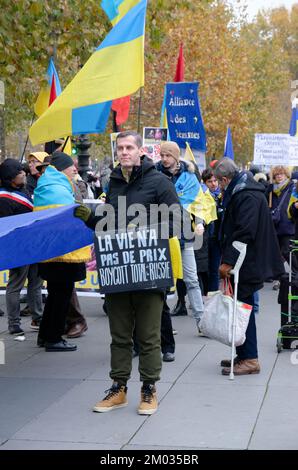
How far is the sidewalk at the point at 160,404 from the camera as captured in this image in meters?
5.95

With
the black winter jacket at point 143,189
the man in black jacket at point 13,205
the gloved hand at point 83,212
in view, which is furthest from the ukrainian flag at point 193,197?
the gloved hand at point 83,212

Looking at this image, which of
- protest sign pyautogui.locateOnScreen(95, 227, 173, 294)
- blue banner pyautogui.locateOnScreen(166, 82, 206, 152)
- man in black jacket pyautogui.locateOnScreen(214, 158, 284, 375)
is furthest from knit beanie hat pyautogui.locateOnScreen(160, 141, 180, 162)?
blue banner pyautogui.locateOnScreen(166, 82, 206, 152)

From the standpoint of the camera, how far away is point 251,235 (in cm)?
768

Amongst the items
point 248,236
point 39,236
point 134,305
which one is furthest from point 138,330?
point 248,236

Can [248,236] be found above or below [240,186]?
below

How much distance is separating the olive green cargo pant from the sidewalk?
0.32 m

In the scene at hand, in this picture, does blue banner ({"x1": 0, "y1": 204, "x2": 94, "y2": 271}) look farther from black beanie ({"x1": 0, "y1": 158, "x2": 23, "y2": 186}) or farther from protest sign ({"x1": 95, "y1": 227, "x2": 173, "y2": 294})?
black beanie ({"x1": 0, "y1": 158, "x2": 23, "y2": 186})

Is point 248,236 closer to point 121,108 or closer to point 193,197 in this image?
point 193,197

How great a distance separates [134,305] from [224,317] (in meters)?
1.32

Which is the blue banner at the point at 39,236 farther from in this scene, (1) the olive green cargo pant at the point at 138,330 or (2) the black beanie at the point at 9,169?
(2) the black beanie at the point at 9,169

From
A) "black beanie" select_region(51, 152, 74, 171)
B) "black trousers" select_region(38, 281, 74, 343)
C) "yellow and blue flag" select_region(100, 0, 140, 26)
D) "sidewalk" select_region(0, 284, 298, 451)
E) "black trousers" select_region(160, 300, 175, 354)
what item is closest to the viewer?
"sidewalk" select_region(0, 284, 298, 451)

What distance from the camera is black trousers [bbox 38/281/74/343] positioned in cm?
889
